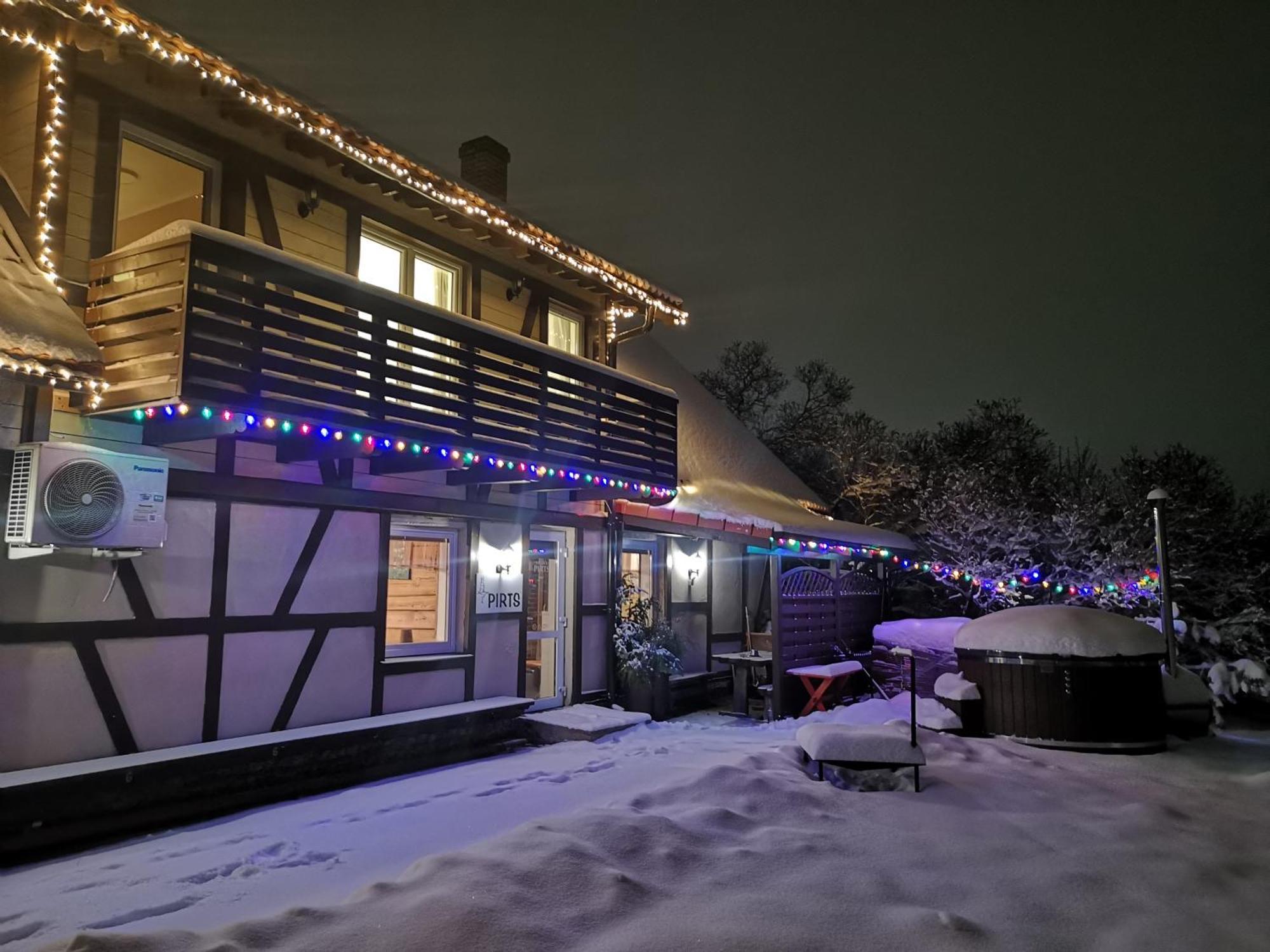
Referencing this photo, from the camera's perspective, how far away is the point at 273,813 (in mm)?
6465

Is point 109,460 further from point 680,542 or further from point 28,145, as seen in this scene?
point 680,542

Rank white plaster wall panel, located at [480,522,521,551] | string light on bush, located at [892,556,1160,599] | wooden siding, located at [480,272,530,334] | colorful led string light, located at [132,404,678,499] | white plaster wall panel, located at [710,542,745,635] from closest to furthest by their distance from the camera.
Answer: colorful led string light, located at [132,404,678,499], white plaster wall panel, located at [480,522,521,551], wooden siding, located at [480,272,530,334], string light on bush, located at [892,556,1160,599], white plaster wall panel, located at [710,542,745,635]

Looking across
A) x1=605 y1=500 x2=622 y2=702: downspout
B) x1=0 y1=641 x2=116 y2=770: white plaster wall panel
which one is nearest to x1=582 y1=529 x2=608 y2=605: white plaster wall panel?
x1=605 y1=500 x2=622 y2=702: downspout

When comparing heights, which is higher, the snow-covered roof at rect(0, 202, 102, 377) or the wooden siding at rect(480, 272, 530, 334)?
the wooden siding at rect(480, 272, 530, 334)

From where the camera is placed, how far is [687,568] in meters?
14.3

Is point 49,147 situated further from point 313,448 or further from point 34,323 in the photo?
point 313,448

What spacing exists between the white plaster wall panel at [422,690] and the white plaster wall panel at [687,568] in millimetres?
5460

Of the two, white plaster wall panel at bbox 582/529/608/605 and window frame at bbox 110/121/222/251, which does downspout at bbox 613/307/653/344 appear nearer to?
white plaster wall panel at bbox 582/529/608/605

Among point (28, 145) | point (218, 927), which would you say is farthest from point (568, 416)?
point (218, 927)

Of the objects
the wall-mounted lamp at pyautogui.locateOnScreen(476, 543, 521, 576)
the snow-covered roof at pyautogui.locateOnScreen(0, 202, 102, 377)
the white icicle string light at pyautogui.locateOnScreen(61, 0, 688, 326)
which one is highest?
the white icicle string light at pyautogui.locateOnScreen(61, 0, 688, 326)

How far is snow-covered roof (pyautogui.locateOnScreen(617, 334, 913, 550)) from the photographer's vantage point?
12.1 meters

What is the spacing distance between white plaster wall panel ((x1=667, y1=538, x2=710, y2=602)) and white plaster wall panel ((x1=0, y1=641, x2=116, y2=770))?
906 centimetres

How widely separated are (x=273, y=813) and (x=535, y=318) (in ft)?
22.0

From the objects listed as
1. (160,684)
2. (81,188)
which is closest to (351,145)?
(81,188)
